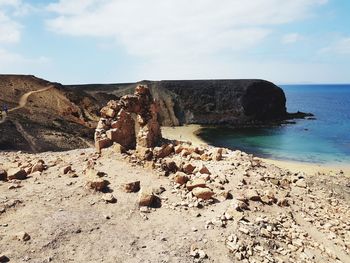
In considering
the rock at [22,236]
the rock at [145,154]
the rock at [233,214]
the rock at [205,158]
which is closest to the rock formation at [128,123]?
the rock at [145,154]

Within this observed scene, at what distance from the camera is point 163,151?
61.4 ft

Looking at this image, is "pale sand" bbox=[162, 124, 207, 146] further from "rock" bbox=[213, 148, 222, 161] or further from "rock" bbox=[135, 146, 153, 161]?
"rock" bbox=[135, 146, 153, 161]

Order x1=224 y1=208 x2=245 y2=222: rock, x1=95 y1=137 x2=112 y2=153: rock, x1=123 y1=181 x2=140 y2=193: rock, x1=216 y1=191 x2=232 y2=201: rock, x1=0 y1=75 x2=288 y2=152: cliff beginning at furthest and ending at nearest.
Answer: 1. x1=0 y1=75 x2=288 y2=152: cliff
2. x1=95 y1=137 x2=112 y2=153: rock
3. x1=123 y1=181 x2=140 y2=193: rock
4. x1=216 y1=191 x2=232 y2=201: rock
5. x1=224 y1=208 x2=245 y2=222: rock

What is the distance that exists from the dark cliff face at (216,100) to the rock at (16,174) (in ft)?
184

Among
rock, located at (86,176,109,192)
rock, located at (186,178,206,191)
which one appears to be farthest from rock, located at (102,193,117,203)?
rock, located at (186,178,206,191)

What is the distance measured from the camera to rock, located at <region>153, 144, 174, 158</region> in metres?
18.3

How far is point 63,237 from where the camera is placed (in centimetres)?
1245

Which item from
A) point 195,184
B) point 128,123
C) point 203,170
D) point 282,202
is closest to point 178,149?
point 203,170

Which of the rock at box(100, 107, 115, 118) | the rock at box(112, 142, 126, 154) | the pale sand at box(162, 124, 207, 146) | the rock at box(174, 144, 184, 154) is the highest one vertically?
the rock at box(100, 107, 115, 118)

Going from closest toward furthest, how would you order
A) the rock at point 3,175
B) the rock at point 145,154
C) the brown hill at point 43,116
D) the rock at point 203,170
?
the rock at point 3,175
the rock at point 203,170
the rock at point 145,154
the brown hill at point 43,116

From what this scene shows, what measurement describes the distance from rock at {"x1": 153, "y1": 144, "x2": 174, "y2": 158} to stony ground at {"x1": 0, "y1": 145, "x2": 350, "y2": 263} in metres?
0.15

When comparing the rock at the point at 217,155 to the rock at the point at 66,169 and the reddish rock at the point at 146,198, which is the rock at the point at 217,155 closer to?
the reddish rock at the point at 146,198

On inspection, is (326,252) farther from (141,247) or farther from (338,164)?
(338,164)

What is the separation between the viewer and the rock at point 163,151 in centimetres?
1831
